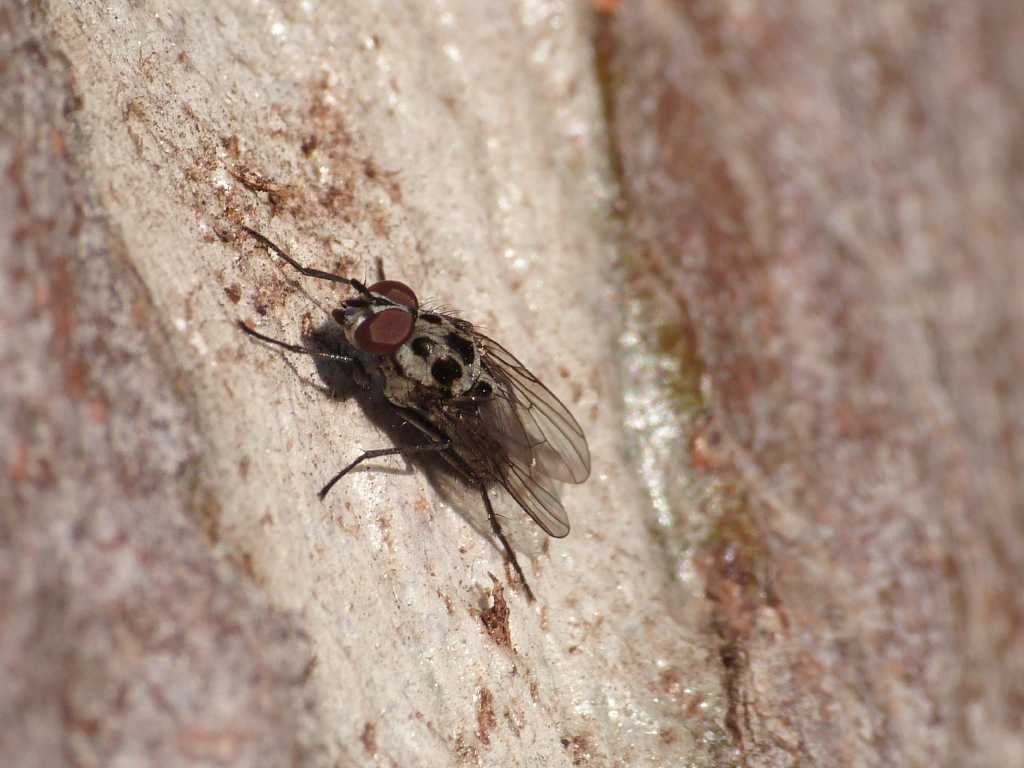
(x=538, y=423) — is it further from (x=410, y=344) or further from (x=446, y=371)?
(x=410, y=344)

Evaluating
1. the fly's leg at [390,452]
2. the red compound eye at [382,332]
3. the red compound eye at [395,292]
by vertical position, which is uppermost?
the red compound eye at [395,292]

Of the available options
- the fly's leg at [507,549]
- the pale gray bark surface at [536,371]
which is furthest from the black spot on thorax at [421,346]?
the fly's leg at [507,549]

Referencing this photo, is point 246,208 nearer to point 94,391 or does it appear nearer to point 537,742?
point 94,391

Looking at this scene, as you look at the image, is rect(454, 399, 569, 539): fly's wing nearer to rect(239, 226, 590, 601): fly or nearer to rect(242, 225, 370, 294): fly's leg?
rect(239, 226, 590, 601): fly

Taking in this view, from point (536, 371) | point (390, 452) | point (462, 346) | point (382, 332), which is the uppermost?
point (536, 371)

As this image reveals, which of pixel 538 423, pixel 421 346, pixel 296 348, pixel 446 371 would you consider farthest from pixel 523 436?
pixel 296 348

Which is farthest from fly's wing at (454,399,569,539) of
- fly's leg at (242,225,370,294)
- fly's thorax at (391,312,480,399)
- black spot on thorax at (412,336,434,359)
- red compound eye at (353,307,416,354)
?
fly's leg at (242,225,370,294)

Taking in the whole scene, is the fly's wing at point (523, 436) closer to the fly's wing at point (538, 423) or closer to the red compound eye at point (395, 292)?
the fly's wing at point (538, 423)

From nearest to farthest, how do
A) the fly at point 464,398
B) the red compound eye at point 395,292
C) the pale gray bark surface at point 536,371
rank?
the pale gray bark surface at point 536,371, the fly at point 464,398, the red compound eye at point 395,292
